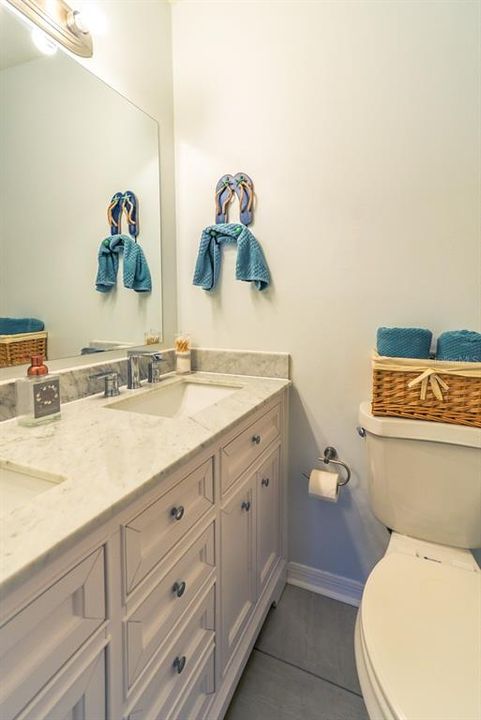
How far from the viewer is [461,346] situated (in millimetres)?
1053

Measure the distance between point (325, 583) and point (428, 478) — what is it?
28.5 inches

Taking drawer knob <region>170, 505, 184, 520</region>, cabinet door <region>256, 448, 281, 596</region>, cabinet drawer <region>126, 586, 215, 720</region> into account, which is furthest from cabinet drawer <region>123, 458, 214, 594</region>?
cabinet door <region>256, 448, 281, 596</region>

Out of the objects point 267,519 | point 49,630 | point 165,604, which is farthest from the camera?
point 267,519

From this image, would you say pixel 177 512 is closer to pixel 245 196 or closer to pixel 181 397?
pixel 181 397

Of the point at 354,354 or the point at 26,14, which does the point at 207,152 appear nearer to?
the point at 26,14

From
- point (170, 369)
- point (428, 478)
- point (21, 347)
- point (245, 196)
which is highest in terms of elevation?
point (245, 196)

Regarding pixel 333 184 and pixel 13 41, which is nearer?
pixel 13 41

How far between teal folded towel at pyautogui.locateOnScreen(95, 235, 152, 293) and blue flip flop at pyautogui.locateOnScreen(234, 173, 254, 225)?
439mm

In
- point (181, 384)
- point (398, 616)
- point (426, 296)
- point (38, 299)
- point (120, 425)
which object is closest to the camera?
point (398, 616)

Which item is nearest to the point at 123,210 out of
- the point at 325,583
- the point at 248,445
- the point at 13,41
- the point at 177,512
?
the point at 13,41

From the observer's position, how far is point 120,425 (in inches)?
35.7

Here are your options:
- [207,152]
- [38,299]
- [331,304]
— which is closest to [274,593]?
[331,304]

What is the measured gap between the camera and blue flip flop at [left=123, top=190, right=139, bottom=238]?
4.47 feet

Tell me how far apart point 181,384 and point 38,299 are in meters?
0.61
